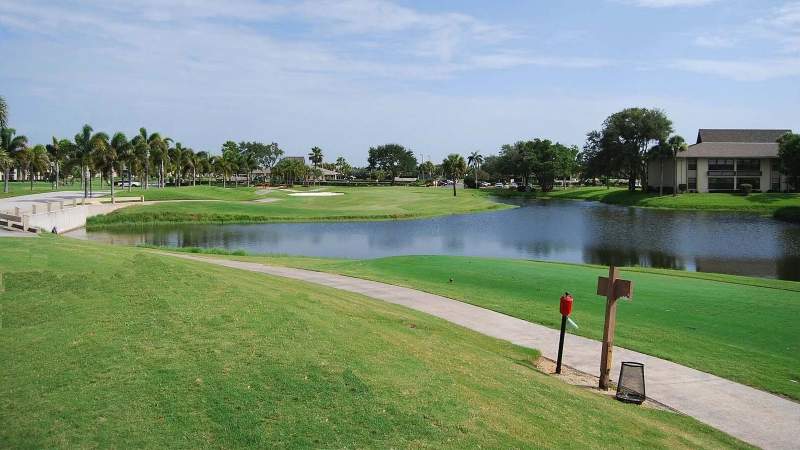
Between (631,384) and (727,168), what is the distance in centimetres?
10828

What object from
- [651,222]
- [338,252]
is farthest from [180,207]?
[651,222]

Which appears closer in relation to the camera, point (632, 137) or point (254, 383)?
point (254, 383)

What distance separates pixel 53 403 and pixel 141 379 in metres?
1.05

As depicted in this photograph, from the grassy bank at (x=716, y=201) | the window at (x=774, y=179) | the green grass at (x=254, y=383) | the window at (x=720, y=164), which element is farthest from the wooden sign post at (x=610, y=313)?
the window at (x=774, y=179)

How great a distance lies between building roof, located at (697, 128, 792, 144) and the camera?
114 m

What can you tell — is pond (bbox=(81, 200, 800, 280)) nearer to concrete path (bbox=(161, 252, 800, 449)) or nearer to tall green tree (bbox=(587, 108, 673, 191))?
concrete path (bbox=(161, 252, 800, 449))

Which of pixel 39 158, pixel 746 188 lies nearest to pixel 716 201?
pixel 746 188

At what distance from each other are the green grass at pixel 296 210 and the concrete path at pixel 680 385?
51728 mm

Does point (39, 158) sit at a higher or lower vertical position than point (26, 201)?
higher

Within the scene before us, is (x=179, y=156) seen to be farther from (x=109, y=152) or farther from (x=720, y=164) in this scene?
(x=720, y=164)

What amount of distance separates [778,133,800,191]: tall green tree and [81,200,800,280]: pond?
23.9 m

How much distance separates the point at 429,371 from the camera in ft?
32.1

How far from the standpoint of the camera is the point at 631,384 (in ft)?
36.7

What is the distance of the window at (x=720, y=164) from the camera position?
106 metres
